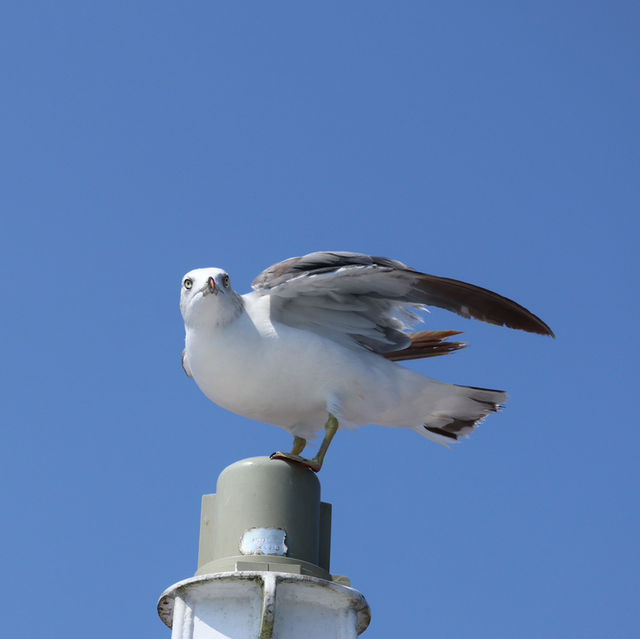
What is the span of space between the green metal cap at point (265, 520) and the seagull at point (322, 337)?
4.39 ft

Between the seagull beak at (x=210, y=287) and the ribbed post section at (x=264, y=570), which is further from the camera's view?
the seagull beak at (x=210, y=287)

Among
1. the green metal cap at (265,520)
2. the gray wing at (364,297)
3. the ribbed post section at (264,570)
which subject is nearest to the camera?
the ribbed post section at (264,570)

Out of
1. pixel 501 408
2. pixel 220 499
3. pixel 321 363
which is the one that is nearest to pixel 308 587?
pixel 220 499

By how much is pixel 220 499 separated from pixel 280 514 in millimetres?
350

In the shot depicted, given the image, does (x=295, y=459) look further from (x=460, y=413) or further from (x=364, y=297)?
(x=460, y=413)

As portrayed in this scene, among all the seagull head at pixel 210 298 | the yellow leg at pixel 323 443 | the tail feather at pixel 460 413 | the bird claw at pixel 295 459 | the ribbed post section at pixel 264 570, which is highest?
the seagull head at pixel 210 298

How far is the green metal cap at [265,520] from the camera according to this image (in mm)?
5090

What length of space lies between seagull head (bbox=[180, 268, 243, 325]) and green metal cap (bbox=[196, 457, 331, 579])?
1.88 metres

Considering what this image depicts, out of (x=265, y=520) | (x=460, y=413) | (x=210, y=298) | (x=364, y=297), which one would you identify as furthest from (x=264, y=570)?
(x=460, y=413)

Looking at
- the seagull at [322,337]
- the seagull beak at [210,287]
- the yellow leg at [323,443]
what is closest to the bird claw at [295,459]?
the yellow leg at [323,443]

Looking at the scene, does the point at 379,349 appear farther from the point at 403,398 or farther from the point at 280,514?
the point at 280,514

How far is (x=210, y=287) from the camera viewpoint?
23.4ft

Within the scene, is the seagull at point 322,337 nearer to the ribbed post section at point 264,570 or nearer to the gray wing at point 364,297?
the gray wing at point 364,297

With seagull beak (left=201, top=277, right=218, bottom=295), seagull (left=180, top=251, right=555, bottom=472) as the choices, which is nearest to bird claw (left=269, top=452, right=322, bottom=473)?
seagull (left=180, top=251, right=555, bottom=472)
